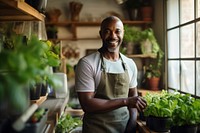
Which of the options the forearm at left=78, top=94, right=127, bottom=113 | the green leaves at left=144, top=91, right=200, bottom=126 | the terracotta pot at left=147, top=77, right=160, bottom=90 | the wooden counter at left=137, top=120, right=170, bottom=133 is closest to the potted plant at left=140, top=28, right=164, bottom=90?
the terracotta pot at left=147, top=77, right=160, bottom=90

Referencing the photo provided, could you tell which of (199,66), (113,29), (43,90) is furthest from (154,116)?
(199,66)

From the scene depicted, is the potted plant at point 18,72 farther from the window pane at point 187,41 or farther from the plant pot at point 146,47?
the plant pot at point 146,47

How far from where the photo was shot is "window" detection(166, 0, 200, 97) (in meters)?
2.44

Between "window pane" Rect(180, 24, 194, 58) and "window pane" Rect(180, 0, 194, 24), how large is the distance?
88mm

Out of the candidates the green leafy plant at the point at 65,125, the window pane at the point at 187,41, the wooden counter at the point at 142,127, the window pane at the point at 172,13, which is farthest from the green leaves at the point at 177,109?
the window pane at the point at 172,13

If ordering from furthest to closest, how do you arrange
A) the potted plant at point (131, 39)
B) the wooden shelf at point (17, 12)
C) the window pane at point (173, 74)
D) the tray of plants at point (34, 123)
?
the potted plant at point (131, 39), the window pane at point (173, 74), the wooden shelf at point (17, 12), the tray of plants at point (34, 123)

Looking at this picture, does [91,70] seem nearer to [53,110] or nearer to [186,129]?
[186,129]

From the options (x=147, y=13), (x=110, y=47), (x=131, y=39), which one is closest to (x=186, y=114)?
(x=110, y=47)

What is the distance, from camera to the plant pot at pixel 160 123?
152 cm

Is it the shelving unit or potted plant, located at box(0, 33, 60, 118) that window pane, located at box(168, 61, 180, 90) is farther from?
potted plant, located at box(0, 33, 60, 118)

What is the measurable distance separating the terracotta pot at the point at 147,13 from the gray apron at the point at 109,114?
211 centimetres

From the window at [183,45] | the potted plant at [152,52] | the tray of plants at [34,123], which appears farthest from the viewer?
the potted plant at [152,52]

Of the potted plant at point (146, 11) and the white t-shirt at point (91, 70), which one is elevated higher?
the potted plant at point (146, 11)

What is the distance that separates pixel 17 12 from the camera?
52.9 inches
